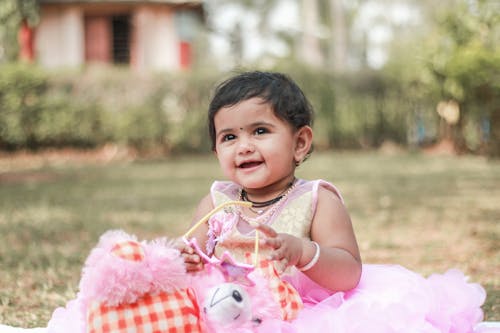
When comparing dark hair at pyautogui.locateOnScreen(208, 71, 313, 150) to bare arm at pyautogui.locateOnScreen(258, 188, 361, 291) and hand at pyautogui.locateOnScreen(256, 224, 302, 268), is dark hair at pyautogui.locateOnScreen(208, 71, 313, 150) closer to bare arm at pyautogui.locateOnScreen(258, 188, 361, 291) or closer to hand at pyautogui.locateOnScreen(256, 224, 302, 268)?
bare arm at pyautogui.locateOnScreen(258, 188, 361, 291)

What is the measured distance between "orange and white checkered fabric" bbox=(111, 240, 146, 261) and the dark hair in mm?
635

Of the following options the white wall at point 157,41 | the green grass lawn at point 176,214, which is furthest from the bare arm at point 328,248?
the white wall at point 157,41

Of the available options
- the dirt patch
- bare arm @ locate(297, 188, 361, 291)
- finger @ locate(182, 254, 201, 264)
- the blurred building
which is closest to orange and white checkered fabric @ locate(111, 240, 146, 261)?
finger @ locate(182, 254, 201, 264)

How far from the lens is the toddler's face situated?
→ 227 cm

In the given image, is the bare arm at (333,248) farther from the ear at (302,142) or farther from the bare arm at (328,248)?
the ear at (302,142)

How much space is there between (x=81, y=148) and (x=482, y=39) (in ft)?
28.7

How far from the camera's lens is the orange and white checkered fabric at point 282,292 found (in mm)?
2113

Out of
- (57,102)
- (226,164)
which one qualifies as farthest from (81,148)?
(226,164)

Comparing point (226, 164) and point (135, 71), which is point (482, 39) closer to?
point (135, 71)

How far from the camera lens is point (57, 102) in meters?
14.5

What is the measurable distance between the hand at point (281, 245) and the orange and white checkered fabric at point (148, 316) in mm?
313

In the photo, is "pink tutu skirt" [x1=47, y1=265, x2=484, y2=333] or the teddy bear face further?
"pink tutu skirt" [x1=47, y1=265, x2=484, y2=333]

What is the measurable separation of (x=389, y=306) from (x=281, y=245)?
51cm

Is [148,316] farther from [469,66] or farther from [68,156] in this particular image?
[68,156]
